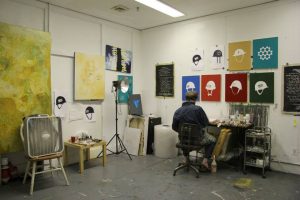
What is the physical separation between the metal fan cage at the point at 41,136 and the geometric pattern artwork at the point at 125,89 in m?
1.96

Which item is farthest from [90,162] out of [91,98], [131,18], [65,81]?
[131,18]

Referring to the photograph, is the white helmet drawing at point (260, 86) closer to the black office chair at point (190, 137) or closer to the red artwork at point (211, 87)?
the red artwork at point (211, 87)

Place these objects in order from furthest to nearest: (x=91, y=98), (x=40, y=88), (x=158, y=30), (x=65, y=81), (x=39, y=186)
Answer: (x=158, y=30) → (x=91, y=98) → (x=65, y=81) → (x=40, y=88) → (x=39, y=186)

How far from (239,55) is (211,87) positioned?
79 cm

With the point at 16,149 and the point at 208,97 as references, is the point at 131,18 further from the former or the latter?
the point at 16,149

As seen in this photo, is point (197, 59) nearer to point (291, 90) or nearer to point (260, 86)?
point (260, 86)

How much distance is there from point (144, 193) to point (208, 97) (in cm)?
245

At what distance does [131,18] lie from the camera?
5.21m

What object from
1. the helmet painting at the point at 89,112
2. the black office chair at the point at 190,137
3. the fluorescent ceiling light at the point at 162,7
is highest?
the fluorescent ceiling light at the point at 162,7

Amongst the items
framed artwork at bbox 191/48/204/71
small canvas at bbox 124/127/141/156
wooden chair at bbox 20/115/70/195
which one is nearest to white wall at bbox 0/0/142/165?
small canvas at bbox 124/127/141/156

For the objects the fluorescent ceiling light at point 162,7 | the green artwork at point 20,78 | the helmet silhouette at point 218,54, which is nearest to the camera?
the green artwork at point 20,78

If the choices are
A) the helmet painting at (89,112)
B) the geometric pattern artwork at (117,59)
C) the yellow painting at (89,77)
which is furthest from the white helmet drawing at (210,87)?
the helmet painting at (89,112)

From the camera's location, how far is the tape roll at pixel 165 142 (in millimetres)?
5121

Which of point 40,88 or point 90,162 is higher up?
point 40,88
